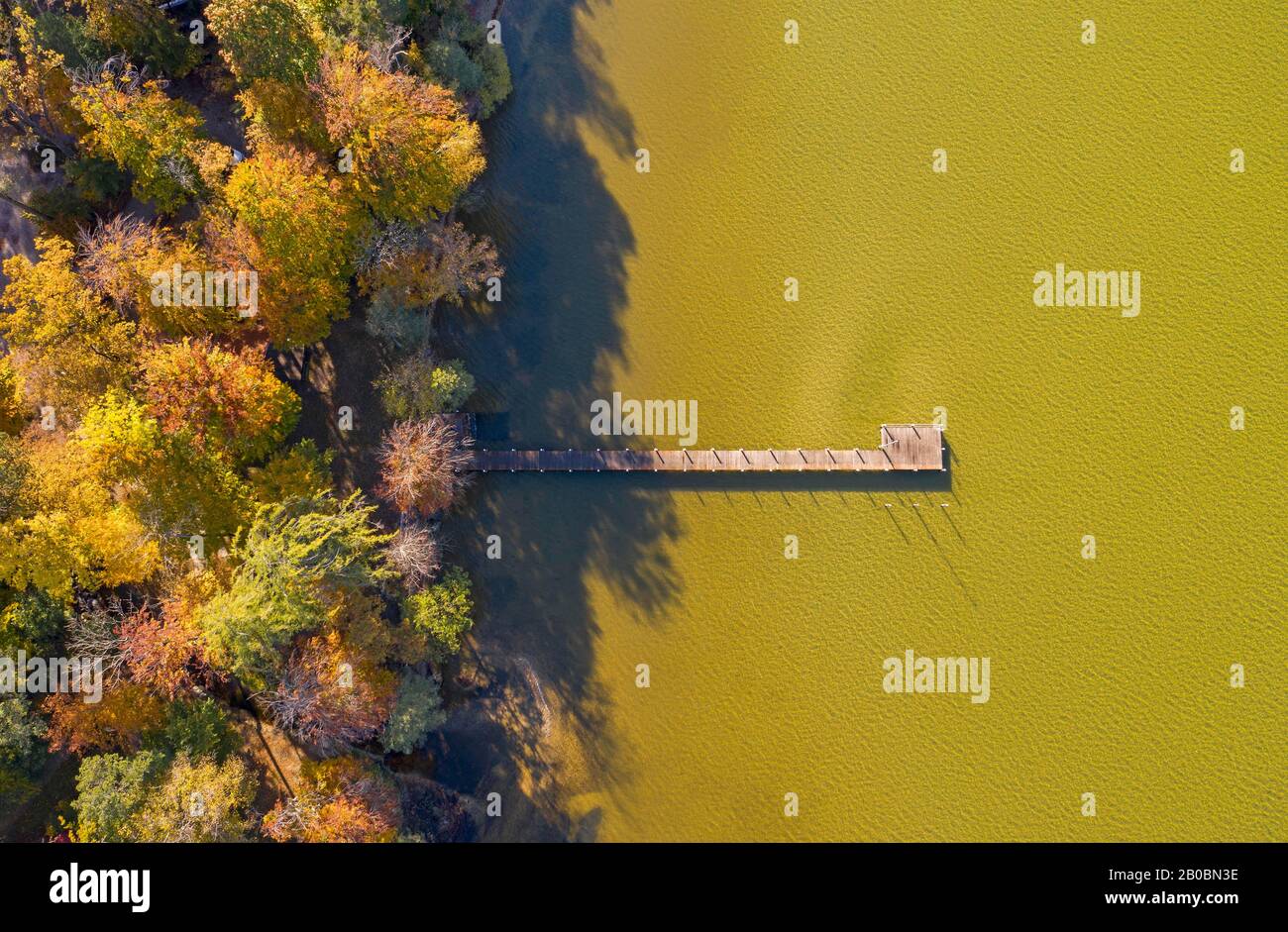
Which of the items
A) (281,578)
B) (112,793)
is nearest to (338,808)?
(112,793)

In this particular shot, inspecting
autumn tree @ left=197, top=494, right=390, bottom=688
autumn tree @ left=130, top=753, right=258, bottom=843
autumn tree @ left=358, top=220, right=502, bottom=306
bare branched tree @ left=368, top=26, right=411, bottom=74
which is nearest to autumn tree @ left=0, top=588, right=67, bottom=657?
autumn tree @ left=197, top=494, right=390, bottom=688

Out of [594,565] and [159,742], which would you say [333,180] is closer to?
[594,565]

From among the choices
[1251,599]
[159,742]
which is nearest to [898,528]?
[1251,599]

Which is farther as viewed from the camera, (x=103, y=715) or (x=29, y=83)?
(x=29, y=83)

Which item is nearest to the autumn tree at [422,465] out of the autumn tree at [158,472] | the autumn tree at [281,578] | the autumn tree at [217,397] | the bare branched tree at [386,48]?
the autumn tree at [281,578]

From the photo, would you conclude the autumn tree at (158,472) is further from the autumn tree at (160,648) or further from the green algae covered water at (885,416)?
the green algae covered water at (885,416)

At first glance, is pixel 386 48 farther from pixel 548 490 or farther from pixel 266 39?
pixel 548 490
